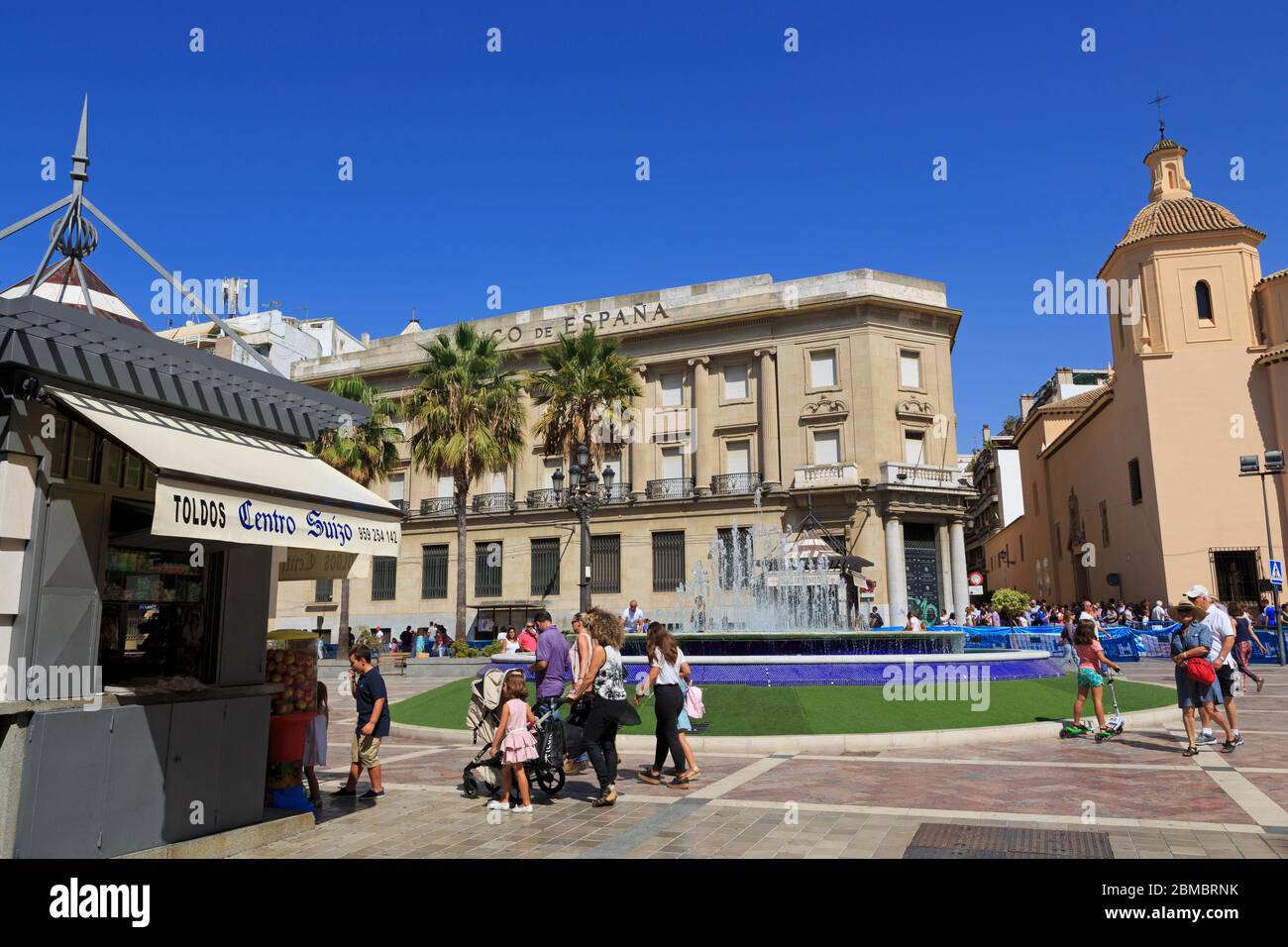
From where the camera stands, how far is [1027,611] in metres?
35.1

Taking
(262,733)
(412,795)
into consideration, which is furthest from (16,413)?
(412,795)

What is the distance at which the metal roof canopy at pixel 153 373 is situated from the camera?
5344 millimetres

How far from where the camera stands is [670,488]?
39.5m

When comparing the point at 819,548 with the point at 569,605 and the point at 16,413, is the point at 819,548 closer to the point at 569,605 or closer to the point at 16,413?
the point at 569,605

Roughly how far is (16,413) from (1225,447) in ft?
133

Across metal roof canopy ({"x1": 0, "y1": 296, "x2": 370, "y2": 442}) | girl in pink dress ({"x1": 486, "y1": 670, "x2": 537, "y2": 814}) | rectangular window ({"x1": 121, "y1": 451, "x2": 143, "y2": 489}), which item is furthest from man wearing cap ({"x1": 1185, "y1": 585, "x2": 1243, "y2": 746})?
rectangular window ({"x1": 121, "y1": 451, "x2": 143, "y2": 489})

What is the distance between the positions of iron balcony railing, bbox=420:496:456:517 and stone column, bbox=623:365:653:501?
9.76m

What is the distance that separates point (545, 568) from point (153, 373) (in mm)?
34935

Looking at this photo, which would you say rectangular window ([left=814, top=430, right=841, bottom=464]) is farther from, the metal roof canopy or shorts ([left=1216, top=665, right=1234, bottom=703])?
the metal roof canopy

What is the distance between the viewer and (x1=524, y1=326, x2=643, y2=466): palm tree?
3033 cm

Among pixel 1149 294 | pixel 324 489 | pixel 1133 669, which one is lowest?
pixel 1133 669

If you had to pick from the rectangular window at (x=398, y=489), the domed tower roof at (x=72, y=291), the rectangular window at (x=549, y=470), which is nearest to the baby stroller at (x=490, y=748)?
the domed tower roof at (x=72, y=291)

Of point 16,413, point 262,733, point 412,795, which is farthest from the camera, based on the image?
point 412,795

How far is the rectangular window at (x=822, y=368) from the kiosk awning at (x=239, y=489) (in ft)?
105
